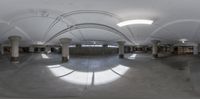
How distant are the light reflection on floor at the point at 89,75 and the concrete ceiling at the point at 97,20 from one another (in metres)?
0.16

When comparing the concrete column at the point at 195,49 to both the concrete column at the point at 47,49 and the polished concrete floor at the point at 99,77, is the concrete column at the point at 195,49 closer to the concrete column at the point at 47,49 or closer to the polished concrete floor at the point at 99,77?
the polished concrete floor at the point at 99,77

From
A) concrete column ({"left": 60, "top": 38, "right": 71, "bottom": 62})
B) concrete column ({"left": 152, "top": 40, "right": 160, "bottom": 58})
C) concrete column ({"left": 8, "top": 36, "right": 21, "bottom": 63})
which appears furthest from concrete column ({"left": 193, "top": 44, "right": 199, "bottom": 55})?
concrete column ({"left": 8, "top": 36, "right": 21, "bottom": 63})

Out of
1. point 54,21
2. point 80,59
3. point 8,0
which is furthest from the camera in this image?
point 80,59

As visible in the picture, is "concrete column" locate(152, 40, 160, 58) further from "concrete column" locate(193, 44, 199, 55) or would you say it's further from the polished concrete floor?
"concrete column" locate(193, 44, 199, 55)

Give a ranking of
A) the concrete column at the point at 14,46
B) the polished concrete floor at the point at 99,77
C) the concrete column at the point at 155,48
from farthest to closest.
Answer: the concrete column at the point at 155,48 < the concrete column at the point at 14,46 < the polished concrete floor at the point at 99,77

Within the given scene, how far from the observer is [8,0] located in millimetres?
777

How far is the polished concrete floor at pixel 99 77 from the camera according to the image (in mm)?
792

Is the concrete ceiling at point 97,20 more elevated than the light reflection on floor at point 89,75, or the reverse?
the concrete ceiling at point 97,20

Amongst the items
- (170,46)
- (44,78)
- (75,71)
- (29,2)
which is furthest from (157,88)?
(29,2)

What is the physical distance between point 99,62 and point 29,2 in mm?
498

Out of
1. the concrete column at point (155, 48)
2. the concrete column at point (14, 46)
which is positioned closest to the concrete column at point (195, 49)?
the concrete column at point (155, 48)

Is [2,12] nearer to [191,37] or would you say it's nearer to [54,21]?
[54,21]

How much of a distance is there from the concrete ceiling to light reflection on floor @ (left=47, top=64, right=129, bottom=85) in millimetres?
163

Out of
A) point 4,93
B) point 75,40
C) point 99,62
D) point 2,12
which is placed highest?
point 2,12
